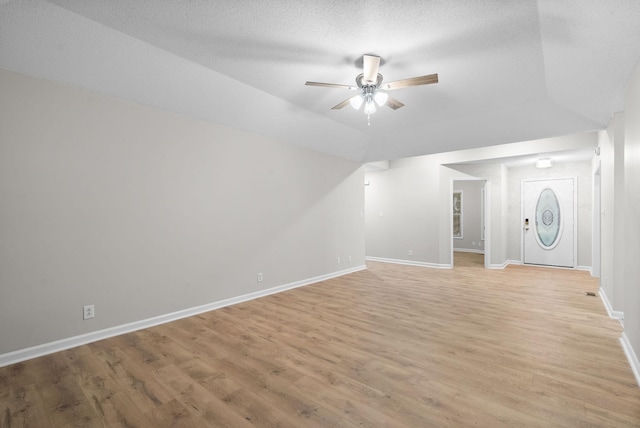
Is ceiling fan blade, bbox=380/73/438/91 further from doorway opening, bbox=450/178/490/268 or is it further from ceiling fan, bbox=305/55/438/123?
doorway opening, bbox=450/178/490/268

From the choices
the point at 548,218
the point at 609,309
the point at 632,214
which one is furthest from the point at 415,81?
the point at 548,218

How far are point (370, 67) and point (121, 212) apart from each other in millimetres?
2974

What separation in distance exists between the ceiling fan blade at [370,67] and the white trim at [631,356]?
3154mm

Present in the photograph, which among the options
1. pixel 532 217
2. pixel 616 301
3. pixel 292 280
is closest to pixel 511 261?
pixel 532 217

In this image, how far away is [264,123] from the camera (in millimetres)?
4363

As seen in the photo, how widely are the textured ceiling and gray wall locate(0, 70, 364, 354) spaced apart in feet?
1.06

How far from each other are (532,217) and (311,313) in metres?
6.56

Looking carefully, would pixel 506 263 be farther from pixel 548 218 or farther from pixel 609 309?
Answer: pixel 609 309

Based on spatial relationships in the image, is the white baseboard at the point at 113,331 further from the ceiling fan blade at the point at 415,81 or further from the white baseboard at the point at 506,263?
the white baseboard at the point at 506,263

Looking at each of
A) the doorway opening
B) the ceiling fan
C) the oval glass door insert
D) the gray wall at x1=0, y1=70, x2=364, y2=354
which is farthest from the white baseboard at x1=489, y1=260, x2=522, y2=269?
the ceiling fan

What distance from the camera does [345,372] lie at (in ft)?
7.61

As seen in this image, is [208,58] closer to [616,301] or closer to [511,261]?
[616,301]

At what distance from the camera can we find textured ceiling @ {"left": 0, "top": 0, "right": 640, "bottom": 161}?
7.20 ft

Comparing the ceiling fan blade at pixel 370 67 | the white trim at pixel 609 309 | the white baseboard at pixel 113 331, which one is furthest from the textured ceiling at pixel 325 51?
the white baseboard at pixel 113 331
